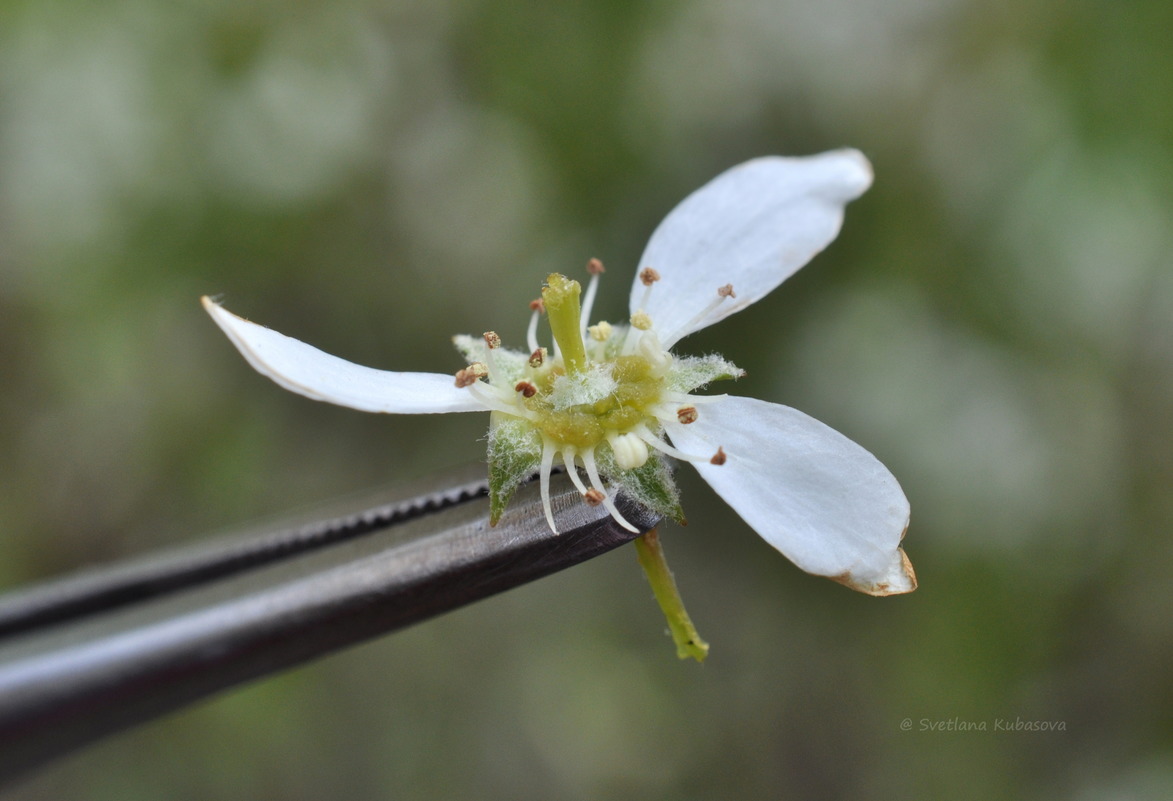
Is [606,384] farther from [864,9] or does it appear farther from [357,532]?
[864,9]

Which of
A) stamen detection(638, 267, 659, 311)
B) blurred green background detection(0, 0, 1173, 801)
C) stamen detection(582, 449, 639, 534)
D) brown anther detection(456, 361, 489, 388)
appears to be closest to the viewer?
stamen detection(582, 449, 639, 534)

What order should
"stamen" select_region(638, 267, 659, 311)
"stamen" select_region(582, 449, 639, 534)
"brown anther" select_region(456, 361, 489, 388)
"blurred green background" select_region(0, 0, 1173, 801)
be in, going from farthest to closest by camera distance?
"blurred green background" select_region(0, 0, 1173, 801), "stamen" select_region(638, 267, 659, 311), "brown anther" select_region(456, 361, 489, 388), "stamen" select_region(582, 449, 639, 534)

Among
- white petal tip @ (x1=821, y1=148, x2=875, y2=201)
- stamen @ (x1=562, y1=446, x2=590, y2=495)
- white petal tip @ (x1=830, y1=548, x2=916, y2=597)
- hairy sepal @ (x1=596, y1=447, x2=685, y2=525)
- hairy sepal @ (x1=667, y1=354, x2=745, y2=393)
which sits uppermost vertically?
white petal tip @ (x1=821, y1=148, x2=875, y2=201)

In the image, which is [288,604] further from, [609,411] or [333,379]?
[609,411]

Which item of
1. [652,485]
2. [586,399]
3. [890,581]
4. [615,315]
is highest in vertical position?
[615,315]

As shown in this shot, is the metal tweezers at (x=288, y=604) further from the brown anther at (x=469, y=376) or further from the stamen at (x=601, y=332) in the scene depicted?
the stamen at (x=601, y=332)

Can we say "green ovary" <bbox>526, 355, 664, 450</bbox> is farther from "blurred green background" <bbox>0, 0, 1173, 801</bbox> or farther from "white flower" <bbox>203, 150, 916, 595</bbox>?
"blurred green background" <bbox>0, 0, 1173, 801</bbox>

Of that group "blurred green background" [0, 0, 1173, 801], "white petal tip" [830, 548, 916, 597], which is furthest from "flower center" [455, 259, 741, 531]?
"blurred green background" [0, 0, 1173, 801]

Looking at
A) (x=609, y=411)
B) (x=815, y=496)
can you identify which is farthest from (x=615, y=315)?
(x=815, y=496)
